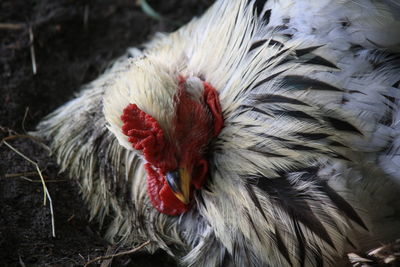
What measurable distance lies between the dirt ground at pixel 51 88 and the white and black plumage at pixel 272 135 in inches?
11.6

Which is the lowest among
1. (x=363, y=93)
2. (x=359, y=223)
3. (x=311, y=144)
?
(x=359, y=223)

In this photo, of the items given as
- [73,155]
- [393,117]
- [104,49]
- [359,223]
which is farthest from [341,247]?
[104,49]

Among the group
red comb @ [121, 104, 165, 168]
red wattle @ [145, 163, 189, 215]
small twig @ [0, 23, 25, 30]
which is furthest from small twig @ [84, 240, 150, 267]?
small twig @ [0, 23, 25, 30]

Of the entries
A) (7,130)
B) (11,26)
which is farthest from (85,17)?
(7,130)

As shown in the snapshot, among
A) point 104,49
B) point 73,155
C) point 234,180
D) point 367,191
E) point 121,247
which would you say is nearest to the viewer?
point 367,191

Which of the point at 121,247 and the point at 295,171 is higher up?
the point at 295,171

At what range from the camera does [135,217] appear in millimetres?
2256

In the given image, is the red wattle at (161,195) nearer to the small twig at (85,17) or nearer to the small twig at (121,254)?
the small twig at (121,254)

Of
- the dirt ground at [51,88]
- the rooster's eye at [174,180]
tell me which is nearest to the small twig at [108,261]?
the dirt ground at [51,88]

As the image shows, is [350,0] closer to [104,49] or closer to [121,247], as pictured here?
[121,247]

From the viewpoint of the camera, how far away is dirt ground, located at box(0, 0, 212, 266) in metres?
2.12

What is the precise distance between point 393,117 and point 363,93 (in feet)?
0.43

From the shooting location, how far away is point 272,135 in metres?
1.90

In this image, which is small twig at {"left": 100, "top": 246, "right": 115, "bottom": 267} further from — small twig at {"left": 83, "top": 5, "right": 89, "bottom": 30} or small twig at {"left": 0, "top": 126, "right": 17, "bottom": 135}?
small twig at {"left": 83, "top": 5, "right": 89, "bottom": 30}
